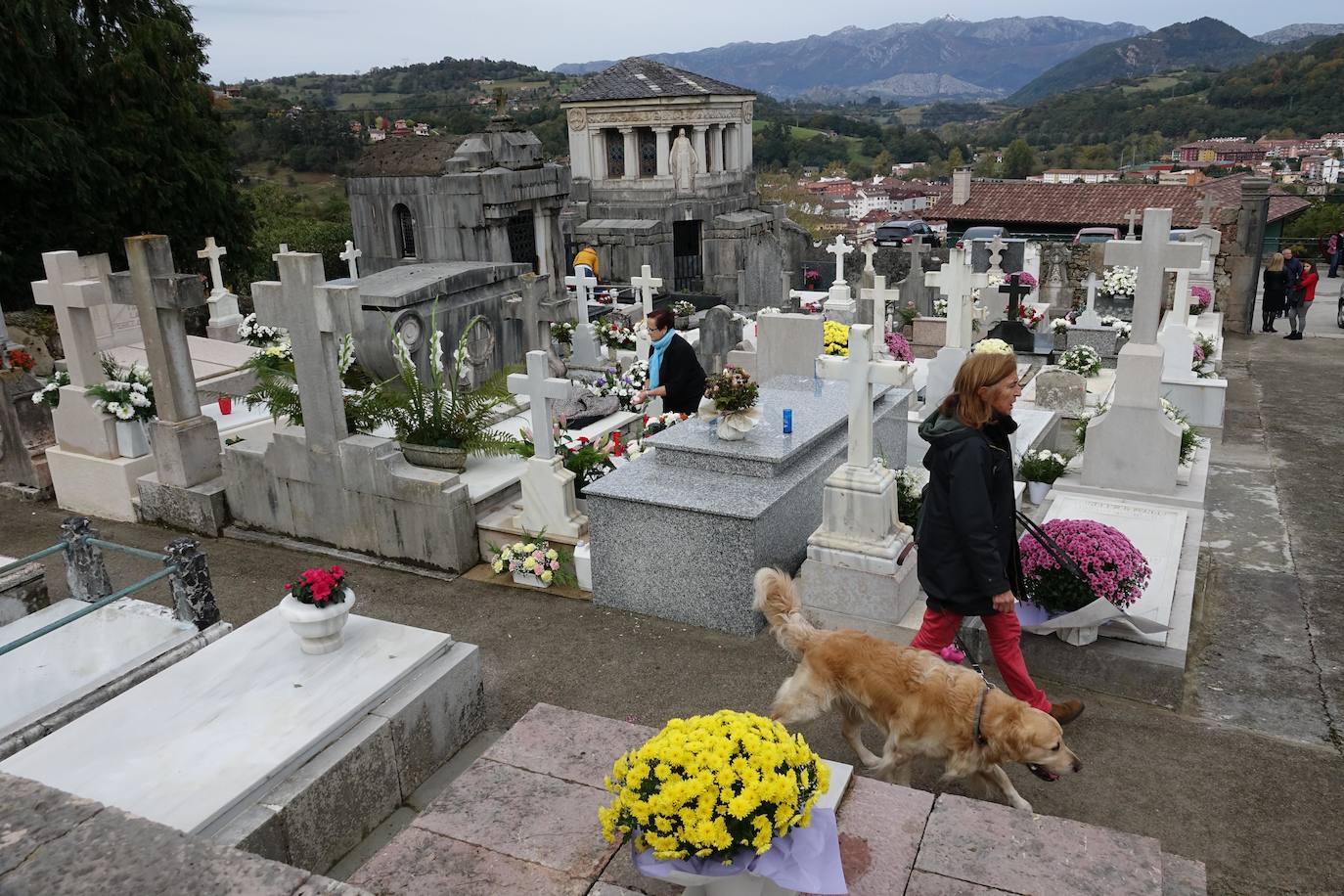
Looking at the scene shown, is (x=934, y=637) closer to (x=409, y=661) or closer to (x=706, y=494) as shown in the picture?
(x=706, y=494)

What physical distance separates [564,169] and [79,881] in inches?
745

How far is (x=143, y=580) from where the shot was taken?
5156mm

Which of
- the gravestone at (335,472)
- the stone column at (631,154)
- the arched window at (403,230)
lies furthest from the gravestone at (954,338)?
the stone column at (631,154)

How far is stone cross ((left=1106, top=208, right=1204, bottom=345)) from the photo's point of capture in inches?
289

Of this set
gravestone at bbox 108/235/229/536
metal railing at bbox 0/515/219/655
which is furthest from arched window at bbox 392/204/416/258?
metal railing at bbox 0/515/219/655

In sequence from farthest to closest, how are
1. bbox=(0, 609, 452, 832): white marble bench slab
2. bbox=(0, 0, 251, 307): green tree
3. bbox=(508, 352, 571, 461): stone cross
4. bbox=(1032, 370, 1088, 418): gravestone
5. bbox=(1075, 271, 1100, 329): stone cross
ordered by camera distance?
bbox=(0, 0, 251, 307): green tree, bbox=(1075, 271, 1100, 329): stone cross, bbox=(1032, 370, 1088, 418): gravestone, bbox=(508, 352, 571, 461): stone cross, bbox=(0, 609, 452, 832): white marble bench slab

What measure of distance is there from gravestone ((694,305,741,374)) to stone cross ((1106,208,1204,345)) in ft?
19.2

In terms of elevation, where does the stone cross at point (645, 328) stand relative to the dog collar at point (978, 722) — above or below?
above

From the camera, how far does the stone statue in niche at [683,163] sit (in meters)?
29.7

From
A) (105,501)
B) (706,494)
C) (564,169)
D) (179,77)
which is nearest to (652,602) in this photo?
(706,494)

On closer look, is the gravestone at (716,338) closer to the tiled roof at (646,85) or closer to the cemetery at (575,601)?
the cemetery at (575,601)

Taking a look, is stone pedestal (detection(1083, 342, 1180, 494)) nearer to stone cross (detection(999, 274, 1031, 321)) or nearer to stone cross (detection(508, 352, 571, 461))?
stone cross (detection(508, 352, 571, 461))

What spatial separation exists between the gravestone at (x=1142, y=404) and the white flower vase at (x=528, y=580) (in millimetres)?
4355

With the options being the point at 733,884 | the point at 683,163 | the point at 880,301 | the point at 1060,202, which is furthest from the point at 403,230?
the point at 1060,202
